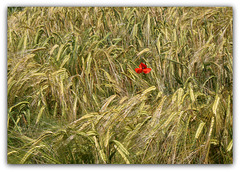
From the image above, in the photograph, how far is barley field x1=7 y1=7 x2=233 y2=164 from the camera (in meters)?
2.28

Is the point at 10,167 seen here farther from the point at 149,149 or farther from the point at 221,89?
the point at 221,89

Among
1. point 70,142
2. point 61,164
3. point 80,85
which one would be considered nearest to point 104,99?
point 80,85

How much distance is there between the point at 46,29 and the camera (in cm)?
243

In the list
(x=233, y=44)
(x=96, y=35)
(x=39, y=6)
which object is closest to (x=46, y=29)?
(x=39, y=6)

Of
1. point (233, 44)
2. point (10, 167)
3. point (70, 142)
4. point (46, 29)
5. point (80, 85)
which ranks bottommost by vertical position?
point (10, 167)

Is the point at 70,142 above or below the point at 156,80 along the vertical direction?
below

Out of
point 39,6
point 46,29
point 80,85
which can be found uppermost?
point 39,6

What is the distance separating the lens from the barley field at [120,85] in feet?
7.48

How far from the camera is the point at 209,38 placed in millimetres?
2418

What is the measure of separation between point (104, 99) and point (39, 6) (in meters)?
0.76

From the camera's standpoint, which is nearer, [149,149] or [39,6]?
[149,149]

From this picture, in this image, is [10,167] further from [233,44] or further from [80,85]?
[233,44]

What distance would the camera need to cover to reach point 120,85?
2352mm

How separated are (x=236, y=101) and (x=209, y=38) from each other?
45cm
